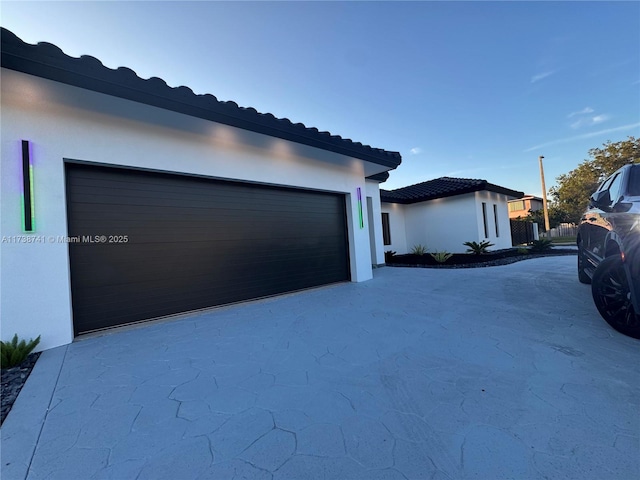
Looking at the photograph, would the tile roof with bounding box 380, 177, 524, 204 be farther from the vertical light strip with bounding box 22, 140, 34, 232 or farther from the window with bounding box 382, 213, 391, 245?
the vertical light strip with bounding box 22, 140, 34, 232

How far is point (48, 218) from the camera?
3.30 metres

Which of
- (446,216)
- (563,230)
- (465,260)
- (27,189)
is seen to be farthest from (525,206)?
(27,189)

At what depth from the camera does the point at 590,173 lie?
71.1ft

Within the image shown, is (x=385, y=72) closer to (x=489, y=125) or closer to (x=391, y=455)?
(x=489, y=125)

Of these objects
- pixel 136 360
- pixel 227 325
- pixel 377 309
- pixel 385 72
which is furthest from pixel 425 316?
pixel 385 72

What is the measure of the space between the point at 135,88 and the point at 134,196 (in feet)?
5.30

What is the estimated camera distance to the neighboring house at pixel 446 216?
11562 mm

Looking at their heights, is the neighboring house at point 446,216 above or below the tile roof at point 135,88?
below

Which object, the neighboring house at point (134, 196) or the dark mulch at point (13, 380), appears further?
the neighboring house at point (134, 196)

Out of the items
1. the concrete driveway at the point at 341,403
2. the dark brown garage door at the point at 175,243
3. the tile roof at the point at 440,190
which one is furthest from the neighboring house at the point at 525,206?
the concrete driveway at the point at 341,403

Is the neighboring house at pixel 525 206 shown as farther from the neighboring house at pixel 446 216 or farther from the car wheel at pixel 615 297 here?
the car wheel at pixel 615 297

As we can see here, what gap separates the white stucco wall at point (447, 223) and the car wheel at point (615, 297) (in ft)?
30.0

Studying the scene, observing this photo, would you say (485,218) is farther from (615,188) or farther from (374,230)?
(615,188)

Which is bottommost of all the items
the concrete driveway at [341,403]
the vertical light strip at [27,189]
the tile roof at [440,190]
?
the concrete driveway at [341,403]
